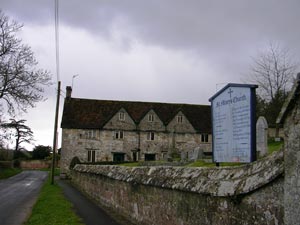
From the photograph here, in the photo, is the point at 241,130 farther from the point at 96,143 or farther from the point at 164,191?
the point at 96,143

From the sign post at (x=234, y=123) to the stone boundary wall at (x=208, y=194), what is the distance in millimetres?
997

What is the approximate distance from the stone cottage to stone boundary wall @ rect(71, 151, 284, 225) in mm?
46207

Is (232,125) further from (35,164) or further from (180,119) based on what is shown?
(35,164)

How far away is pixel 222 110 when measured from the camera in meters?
7.40

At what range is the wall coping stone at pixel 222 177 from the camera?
4023 mm

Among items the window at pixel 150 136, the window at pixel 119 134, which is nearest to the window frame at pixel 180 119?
the window at pixel 150 136

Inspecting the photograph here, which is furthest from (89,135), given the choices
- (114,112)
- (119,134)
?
(114,112)

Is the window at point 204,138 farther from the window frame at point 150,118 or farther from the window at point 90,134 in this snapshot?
the window at point 90,134

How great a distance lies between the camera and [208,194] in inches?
207

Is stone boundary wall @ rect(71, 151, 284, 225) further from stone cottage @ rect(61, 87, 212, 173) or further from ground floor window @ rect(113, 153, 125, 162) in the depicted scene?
ground floor window @ rect(113, 153, 125, 162)

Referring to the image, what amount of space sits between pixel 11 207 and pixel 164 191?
11.2 m

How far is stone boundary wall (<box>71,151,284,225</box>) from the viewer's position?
401 cm

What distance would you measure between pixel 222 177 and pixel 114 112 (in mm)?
54225

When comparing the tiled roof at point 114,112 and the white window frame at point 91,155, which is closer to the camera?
the white window frame at point 91,155
